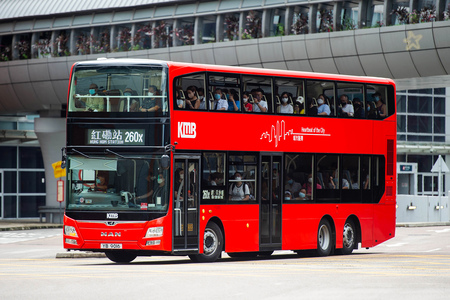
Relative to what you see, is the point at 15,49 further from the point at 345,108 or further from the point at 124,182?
the point at 124,182

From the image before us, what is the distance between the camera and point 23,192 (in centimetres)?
5628

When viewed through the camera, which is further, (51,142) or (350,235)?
(51,142)

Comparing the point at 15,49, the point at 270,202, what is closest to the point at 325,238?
the point at 270,202

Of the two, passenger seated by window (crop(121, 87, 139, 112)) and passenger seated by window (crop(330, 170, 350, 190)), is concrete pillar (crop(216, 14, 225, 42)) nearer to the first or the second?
passenger seated by window (crop(330, 170, 350, 190))

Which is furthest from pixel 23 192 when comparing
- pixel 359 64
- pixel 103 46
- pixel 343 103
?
pixel 343 103

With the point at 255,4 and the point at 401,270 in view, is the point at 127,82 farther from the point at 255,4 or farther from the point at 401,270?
the point at 255,4

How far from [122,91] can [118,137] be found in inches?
35.2

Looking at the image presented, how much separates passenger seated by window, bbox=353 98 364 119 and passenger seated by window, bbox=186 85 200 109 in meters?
5.09

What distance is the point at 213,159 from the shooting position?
66.3 ft

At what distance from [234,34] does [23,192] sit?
73.2 feet

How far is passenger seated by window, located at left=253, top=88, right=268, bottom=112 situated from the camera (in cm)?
2111

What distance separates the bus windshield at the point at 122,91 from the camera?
62.8 feet

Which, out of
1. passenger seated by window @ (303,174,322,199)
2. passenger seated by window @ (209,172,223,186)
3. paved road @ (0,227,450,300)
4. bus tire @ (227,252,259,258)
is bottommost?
bus tire @ (227,252,259,258)

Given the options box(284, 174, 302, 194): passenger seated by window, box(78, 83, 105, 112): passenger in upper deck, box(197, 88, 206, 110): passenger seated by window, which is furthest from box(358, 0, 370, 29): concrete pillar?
box(78, 83, 105, 112): passenger in upper deck
